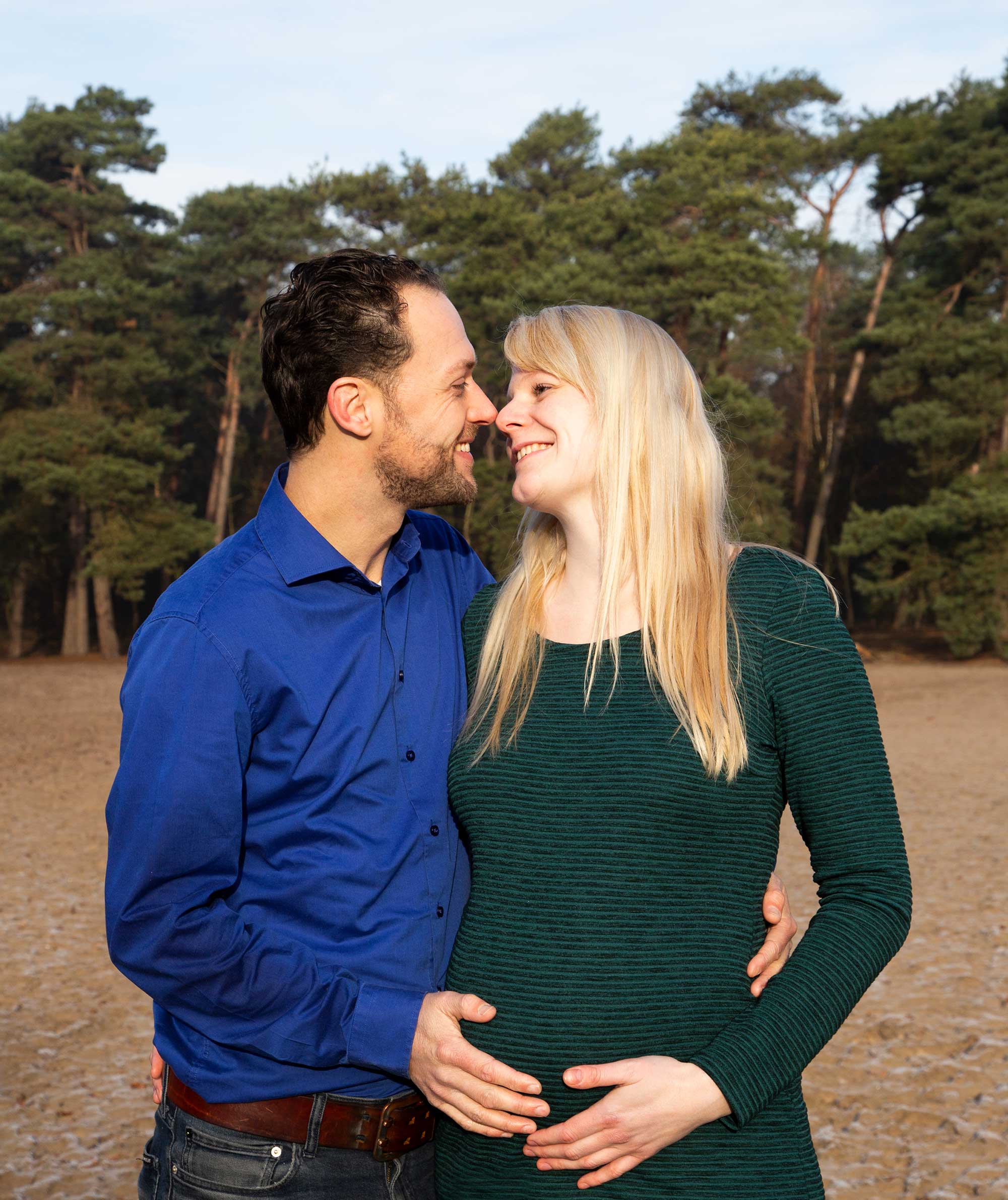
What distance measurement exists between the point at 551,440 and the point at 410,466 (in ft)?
1.14

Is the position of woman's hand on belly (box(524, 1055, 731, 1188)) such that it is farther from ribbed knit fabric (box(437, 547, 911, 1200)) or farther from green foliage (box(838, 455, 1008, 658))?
green foliage (box(838, 455, 1008, 658))

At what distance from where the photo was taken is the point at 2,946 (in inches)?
299

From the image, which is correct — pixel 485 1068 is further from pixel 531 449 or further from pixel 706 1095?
pixel 531 449

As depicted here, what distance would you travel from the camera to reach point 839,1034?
20.4ft

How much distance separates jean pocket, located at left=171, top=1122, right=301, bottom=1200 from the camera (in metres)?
2.00

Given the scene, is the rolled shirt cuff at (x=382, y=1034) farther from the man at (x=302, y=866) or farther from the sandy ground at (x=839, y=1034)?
the sandy ground at (x=839, y=1034)

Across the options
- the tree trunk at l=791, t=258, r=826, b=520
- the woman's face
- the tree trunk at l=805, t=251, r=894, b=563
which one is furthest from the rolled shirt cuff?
→ the tree trunk at l=791, t=258, r=826, b=520

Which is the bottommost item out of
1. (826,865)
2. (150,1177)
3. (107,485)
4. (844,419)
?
(107,485)

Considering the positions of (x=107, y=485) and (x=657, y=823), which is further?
(x=107, y=485)

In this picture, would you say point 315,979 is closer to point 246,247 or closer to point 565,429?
point 565,429

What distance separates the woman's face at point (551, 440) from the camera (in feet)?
7.20

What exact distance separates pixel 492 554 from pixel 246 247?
33.1 feet

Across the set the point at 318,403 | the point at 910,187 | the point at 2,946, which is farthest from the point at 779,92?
the point at 318,403

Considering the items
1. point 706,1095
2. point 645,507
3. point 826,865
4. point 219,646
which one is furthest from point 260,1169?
point 645,507
